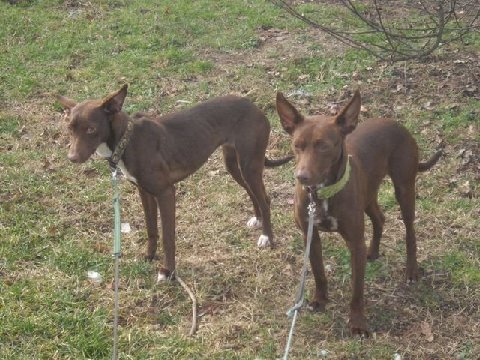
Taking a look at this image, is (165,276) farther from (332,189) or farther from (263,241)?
(332,189)

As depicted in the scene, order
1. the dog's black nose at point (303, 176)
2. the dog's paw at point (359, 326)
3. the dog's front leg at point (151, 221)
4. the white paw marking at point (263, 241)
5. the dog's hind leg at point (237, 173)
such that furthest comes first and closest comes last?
the dog's hind leg at point (237, 173), the white paw marking at point (263, 241), the dog's front leg at point (151, 221), the dog's paw at point (359, 326), the dog's black nose at point (303, 176)

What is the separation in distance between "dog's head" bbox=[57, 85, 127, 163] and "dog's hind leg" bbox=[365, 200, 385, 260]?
6.74 feet

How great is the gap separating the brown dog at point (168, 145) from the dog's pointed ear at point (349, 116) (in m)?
1.56

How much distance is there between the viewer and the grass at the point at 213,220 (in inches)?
182

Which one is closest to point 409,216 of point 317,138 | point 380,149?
point 380,149

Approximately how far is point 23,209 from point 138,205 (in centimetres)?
104

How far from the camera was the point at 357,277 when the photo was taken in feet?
14.7

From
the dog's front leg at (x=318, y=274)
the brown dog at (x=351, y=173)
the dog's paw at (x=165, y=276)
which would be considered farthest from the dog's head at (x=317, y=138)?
the dog's paw at (x=165, y=276)

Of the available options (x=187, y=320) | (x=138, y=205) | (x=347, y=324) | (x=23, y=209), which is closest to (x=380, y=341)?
(x=347, y=324)

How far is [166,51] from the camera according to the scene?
9953 mm

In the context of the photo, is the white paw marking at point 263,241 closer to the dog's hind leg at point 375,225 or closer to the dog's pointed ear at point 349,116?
the dog's hind leg at point 375,225

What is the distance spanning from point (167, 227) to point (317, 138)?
67.3 inches

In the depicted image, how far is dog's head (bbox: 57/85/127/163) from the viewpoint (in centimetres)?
471

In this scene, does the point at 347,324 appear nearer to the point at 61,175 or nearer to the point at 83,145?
the point at 83,145
